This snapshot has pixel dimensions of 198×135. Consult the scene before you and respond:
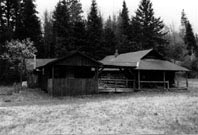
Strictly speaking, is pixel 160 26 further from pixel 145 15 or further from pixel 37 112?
pixel 37 112

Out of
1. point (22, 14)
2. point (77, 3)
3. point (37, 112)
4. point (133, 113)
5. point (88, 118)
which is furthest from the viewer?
point (77, 3)

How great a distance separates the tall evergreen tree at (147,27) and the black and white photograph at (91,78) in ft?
0.69

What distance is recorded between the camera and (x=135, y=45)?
140 ft

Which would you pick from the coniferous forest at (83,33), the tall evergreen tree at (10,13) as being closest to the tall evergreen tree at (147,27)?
the coniferous forest at (83,33)

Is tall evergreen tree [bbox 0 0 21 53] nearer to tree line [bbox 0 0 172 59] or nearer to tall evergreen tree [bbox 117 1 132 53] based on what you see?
tree line [bbox 0 0 172 59]

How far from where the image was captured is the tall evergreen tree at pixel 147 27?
4295 cm

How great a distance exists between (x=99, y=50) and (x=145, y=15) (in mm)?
14899

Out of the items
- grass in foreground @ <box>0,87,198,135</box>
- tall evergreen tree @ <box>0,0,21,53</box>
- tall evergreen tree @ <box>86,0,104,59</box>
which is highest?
tall evergreen tree @ <box>0,0,21,53</box>

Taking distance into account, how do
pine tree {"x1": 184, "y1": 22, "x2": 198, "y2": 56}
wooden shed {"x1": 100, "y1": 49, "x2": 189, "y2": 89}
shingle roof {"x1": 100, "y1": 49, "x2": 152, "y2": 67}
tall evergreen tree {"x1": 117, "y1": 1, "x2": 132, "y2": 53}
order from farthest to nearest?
pine tree {"x1": 184, "y1": 22, "x2": 198, "y2": 56}, tall evergreen tree {"x1": 117, "y1": 1, "x2": 132, "y2": 53}, shingle roof {"x1": 100, "y1": 49, "x2": 152, "y2": 67}, wooden shed {"x1": 100, "y1": 49, "x2": 189, "y2": 89}

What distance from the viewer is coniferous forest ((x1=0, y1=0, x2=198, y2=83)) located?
119 ft

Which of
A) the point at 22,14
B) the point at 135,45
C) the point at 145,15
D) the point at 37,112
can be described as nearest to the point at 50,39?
the point at 22,14

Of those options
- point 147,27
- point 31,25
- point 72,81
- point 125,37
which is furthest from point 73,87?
point 147,27

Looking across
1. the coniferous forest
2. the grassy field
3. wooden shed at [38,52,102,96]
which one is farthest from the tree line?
Answer: the grassy field

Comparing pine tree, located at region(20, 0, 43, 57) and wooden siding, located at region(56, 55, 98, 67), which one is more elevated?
pine tree, located at region(20, 0, 43, 57)
